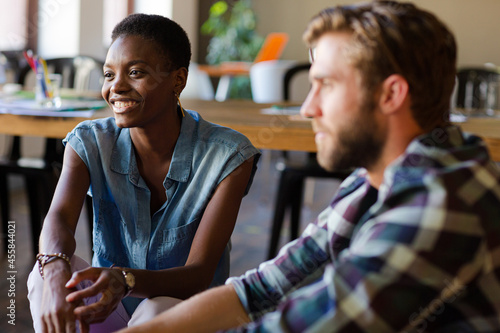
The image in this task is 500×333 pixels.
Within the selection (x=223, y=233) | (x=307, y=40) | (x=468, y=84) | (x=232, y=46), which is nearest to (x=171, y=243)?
(x=223, y=233)

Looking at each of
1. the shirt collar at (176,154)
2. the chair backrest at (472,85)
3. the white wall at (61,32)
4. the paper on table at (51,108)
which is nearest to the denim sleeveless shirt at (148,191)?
the shirt collar at (176,154)

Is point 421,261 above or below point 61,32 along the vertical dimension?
above

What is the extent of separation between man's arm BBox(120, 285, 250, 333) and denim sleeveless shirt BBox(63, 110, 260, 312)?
0.95ft

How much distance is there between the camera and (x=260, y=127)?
1379 millimetres

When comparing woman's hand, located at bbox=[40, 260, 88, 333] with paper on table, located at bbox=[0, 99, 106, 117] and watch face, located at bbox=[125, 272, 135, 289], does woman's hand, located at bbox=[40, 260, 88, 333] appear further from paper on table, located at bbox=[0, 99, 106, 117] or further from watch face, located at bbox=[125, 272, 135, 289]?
paper on table, located at bbox=[0, 99, 106, 117]

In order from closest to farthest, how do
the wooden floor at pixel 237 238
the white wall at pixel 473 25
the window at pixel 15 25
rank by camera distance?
the wooden floor at pixel 237 238, the window at pixel 15 25, the white wall at pixel 473 25

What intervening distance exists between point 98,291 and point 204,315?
18cm

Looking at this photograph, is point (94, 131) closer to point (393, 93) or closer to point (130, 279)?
point (130, 279)

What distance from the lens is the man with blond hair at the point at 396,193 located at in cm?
56

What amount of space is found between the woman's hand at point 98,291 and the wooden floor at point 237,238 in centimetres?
102

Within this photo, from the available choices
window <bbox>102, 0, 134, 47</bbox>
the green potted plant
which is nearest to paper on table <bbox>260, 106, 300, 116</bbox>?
window <bbox>102, 0, 134, 47</bbox>

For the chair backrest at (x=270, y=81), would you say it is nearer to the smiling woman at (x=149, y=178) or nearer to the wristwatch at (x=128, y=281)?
the smiling woman at (x=149, y=178)

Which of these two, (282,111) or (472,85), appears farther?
(472,85)

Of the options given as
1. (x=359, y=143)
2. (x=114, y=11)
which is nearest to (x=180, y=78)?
(x=359, y=143)
